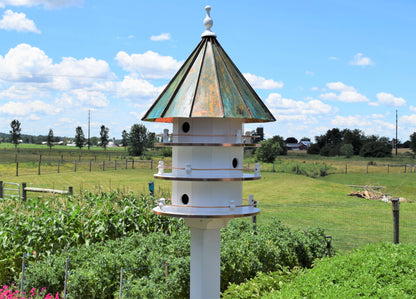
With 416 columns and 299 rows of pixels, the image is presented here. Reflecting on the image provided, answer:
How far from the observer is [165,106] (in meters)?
6.53

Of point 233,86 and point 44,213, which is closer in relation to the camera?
point 233,86

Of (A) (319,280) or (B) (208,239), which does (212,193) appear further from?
(A) (319,280)

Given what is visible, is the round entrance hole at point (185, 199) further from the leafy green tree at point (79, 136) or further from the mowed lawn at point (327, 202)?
the leafy green tree at point (79, 136)

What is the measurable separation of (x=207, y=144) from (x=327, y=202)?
20.7 m

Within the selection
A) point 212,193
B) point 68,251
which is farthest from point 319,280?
point 68,251

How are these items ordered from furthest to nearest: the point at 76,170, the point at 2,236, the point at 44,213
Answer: the point at 76,170, the point at 44,213, the point at 2,236

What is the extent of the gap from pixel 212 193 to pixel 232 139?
2.78 ft

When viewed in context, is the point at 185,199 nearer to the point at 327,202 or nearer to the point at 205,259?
the point at 205,259

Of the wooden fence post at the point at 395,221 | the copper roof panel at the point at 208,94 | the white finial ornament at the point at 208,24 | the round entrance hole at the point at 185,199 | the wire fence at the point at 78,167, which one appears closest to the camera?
the copper roof panel at the point at 208,94

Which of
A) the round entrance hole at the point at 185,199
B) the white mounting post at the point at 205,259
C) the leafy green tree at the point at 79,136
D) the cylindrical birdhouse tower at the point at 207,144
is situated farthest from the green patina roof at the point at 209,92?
the leafy green tree at the point at 79,136

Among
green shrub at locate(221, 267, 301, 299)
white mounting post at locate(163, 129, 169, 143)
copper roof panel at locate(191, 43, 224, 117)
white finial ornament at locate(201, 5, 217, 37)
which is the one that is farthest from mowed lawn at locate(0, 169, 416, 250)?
copper roof panel at locate(191, 43, 224, 117)

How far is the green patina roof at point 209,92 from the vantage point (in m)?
6.17

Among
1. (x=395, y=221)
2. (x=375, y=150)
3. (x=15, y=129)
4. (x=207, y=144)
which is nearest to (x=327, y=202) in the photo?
(x=395, y=221)

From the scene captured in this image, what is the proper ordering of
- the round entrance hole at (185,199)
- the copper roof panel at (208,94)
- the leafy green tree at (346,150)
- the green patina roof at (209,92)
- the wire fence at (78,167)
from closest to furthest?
the copper roof panel at (208,94), the green patina roof at (209,92), the round entrance hole at (185,199), the wire fence at (78,167), the leafy green tree at (346,150)
